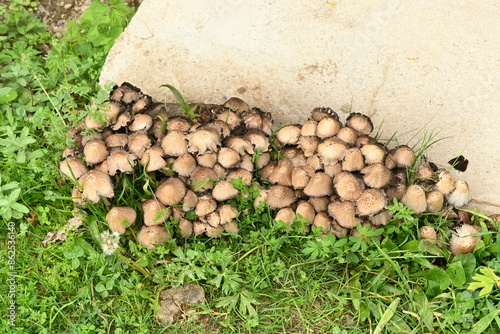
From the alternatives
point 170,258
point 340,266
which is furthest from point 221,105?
point 340,266

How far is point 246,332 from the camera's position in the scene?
3463 mm

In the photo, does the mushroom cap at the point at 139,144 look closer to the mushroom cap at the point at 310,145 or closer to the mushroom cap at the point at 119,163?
the mushroom cap at the point at 119,163

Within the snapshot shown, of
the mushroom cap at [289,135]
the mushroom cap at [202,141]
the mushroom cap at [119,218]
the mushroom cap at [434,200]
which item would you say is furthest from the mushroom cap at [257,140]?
the mushroom cap at [434,200]

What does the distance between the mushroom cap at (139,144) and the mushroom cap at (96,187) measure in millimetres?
285

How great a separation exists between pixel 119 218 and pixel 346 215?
150cm

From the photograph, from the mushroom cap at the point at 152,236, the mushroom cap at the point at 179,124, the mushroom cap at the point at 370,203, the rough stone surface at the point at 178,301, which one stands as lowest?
the rough stone surface at the point at 178,301

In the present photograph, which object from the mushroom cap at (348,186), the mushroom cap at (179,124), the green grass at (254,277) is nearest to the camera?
the green grass at (254,277)

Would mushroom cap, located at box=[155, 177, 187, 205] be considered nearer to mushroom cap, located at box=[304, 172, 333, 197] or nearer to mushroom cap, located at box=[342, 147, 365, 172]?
mushroom cap, located at box=[304, 172, 333, 197]

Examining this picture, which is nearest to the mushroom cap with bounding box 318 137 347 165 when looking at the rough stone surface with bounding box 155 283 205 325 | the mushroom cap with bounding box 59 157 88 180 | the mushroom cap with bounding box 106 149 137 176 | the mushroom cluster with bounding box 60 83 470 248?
the mushroom cluster with bounding box 60 83 470 248

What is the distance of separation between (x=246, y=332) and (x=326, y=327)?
0.52 metres

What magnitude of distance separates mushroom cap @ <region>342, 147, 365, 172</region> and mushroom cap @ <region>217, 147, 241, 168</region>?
73 cm

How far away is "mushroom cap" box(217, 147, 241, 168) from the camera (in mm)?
3670

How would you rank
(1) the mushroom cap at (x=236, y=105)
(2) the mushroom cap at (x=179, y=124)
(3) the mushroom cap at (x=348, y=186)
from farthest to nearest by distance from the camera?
(1) the mushroom cap at (x=236, y=105)
(2) the mushroom cap at (x=179, y=124)
(3) the mushroom cap at (x=348, y=186)

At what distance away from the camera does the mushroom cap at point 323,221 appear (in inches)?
140
